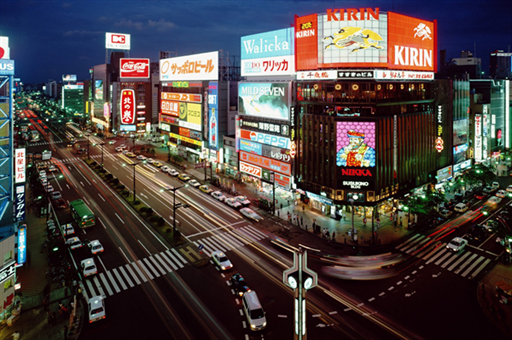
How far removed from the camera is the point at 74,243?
43.1 meters

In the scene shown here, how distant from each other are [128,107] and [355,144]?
96.1m

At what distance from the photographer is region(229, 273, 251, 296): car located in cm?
3199

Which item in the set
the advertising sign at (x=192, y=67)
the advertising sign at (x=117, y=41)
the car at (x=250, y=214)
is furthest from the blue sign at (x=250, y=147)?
the advertising sign at (x=117, y=41)

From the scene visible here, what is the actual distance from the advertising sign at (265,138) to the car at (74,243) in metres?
33.0

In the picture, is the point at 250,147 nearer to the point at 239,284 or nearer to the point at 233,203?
the point at 233,203

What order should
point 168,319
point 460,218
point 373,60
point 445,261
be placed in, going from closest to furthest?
point 168,319, point 445,261, point 373,60, point 460,218

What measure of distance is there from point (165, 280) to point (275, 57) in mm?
42283

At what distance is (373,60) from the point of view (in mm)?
48312

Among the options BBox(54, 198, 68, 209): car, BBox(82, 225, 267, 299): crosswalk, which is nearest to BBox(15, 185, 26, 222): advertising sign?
BBox(82, 225, 267, 299): crosswalk

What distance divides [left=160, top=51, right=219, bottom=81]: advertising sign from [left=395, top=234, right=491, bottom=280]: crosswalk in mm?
54217

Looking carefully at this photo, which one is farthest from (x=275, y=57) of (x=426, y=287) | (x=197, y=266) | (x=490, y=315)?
(x=490, y=315)

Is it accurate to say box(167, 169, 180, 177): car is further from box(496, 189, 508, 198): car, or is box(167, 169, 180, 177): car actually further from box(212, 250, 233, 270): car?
box(496, 189, 508, 198): car

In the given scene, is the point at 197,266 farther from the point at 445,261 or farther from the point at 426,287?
the point at 445,261

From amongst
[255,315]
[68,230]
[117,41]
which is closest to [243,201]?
[68,230]
